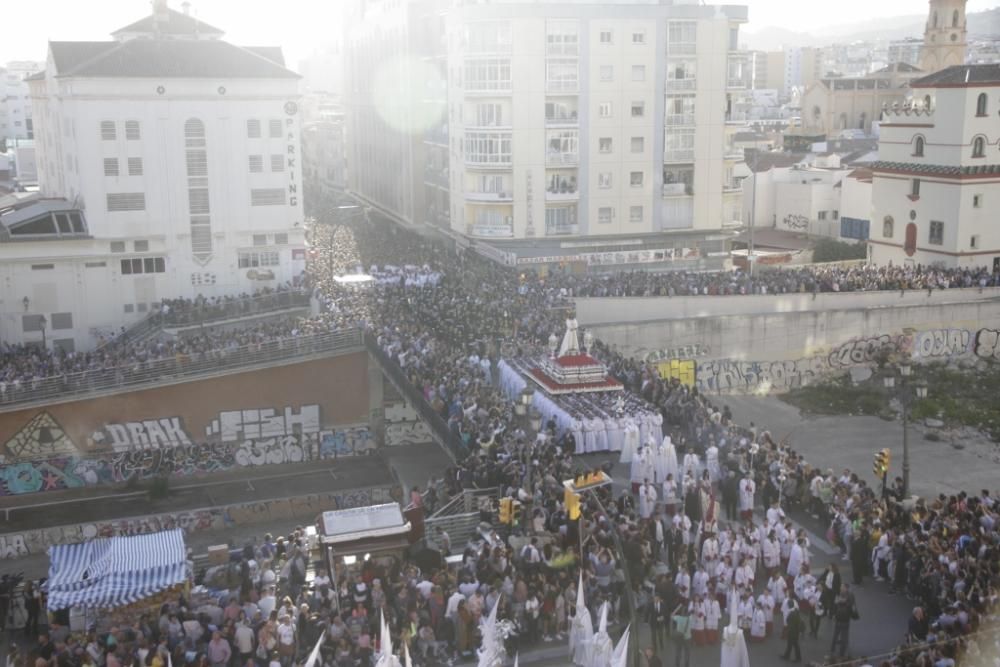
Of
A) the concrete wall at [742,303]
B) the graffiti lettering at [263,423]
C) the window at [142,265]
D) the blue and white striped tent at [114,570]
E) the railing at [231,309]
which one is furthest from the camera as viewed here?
the window at [142,265]

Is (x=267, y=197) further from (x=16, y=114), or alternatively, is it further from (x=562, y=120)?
(x=16, y=114)

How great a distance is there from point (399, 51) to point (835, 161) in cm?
3703

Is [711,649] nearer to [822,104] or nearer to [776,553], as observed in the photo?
[776,553]

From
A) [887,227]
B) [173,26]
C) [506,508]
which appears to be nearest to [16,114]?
[173,26]

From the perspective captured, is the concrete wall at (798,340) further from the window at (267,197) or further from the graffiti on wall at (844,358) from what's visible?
the window at (267,197)

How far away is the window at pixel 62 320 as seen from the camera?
46.3m

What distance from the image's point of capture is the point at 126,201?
48.0 m

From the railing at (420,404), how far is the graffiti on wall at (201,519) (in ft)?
13.2

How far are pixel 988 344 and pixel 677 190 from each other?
707 inches

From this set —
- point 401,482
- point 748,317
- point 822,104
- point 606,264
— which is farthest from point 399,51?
point 822,104

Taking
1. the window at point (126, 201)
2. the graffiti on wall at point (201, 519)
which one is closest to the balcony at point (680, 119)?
the window at point (126, 201)

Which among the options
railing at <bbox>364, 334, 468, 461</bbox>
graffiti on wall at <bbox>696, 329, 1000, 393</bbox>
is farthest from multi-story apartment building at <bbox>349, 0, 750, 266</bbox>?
railing at <bbox>364, 334, 468, 461</bbox>

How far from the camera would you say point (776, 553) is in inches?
815

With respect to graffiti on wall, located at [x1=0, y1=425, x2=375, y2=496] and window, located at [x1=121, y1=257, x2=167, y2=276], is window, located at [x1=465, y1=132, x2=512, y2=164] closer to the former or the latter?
window, located at [x1=121, y1=257, x2=167, y2=276]
